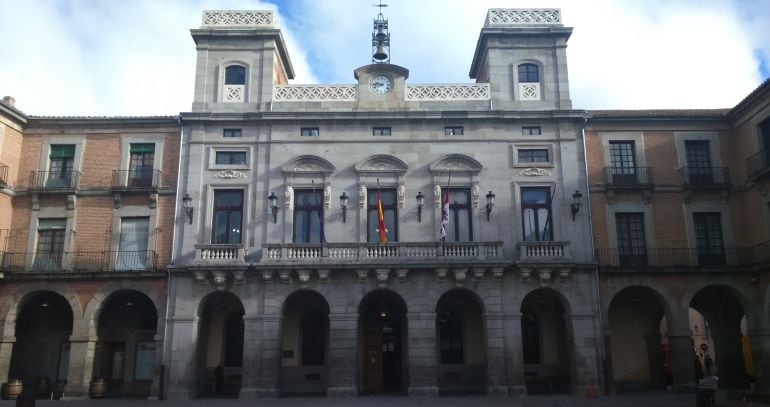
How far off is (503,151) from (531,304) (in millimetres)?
7280

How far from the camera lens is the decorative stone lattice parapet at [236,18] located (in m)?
31.6

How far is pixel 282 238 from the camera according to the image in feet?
94.7

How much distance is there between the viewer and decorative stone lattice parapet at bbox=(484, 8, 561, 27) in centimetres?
3183

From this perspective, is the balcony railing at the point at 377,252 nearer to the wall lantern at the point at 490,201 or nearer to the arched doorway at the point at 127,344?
the wall lantern at the point at 490,201

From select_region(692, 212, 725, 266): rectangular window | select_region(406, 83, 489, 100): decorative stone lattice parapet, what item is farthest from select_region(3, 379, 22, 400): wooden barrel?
select_region(692, 212, 725, 266): rectangular window

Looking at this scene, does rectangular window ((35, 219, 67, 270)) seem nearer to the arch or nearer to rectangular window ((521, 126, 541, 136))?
the arch

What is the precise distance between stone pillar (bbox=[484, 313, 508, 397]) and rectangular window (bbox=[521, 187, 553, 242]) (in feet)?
13.7

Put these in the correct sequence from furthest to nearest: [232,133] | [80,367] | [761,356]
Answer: [232,133]
[761,356]
[80,367]

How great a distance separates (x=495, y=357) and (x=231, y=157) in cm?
1478

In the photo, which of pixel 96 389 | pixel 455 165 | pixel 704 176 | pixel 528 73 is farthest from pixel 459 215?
pixel 96 389

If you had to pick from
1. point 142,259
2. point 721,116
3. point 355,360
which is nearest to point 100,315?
point 142,259

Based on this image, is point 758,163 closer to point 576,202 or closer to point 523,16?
point 576,202

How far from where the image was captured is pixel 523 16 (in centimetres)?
3195

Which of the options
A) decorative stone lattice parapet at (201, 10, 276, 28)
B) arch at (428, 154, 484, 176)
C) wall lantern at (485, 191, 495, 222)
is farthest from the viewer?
decorative stone lattice parapet at (201, 10, 276, 28)
